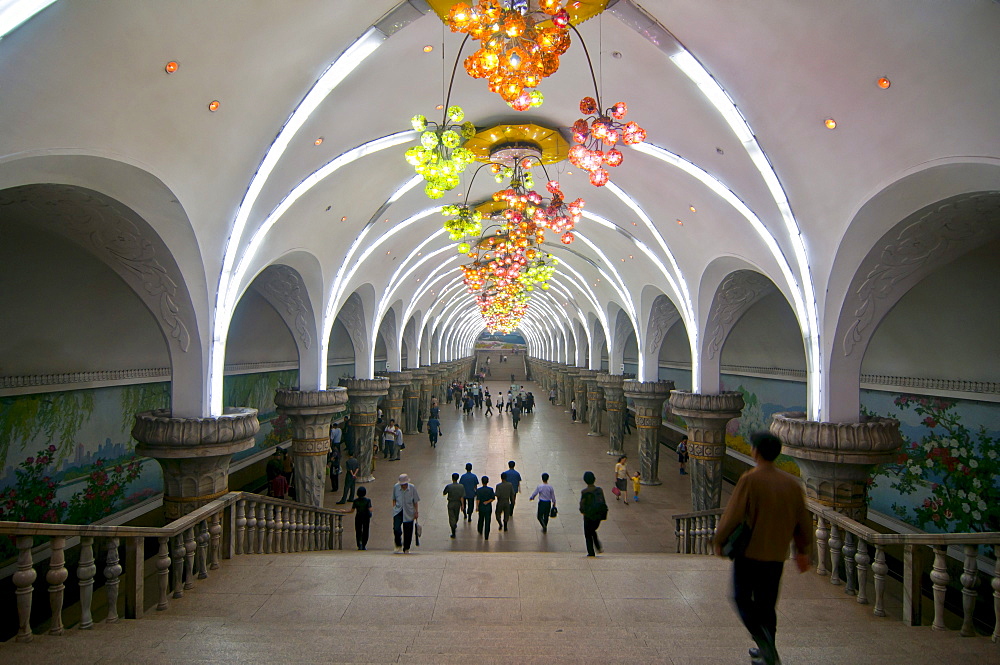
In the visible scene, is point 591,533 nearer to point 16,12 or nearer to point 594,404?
point 16,12

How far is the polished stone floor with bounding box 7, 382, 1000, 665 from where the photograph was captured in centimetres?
343

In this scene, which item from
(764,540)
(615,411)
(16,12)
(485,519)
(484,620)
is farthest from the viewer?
(615,411)

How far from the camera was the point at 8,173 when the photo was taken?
4.25 metres

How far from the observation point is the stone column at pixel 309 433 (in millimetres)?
11461

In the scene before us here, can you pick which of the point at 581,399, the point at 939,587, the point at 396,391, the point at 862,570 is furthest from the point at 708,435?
the point at 581,399

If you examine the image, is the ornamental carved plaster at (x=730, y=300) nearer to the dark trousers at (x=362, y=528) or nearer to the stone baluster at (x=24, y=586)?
the dark trousers at (x=362, y=528)

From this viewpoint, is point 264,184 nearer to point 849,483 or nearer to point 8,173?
point 8,173

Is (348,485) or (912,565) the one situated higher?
(912,565)

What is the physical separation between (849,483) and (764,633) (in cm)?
493

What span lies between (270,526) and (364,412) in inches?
350

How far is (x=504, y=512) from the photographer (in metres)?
10.6

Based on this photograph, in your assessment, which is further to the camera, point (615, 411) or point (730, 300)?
point (615, 411)

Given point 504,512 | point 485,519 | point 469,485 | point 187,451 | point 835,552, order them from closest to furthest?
1. point 835,552
2. point 187,451
3. point 469,485
4. point 485,519
5. point 504,512

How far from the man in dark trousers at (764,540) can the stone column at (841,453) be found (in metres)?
4.44
